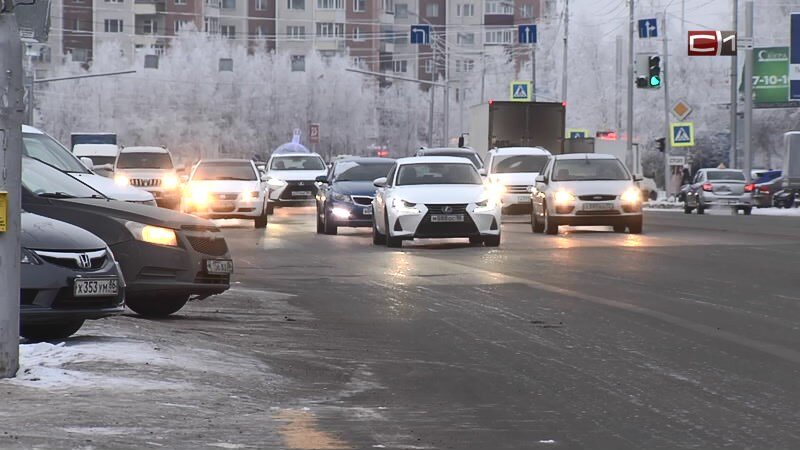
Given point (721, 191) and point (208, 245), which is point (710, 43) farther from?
point (208, 245)

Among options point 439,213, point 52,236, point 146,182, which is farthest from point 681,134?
point 52,236

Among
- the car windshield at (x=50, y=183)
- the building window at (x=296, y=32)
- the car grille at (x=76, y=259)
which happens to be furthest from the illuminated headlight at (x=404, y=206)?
the building window at (x=296, y=32)

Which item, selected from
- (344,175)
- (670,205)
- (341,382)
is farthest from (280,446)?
(670,205)

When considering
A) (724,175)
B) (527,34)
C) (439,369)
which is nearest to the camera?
(439,369)

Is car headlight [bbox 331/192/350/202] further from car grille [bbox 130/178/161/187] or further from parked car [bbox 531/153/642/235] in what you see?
car grille [bbox 130/178/161/187]

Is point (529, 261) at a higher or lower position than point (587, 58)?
lower

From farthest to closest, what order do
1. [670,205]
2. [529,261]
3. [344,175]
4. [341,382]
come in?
[670,205], [344,175], [529,261], [341,382]

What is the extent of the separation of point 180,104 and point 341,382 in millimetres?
119431

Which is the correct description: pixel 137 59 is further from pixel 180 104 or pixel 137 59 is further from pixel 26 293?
pixel 26 293

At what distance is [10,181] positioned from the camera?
9.59 m

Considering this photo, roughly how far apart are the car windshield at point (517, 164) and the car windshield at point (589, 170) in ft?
29.9

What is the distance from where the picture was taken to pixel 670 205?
218 ft

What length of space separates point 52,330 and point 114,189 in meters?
9.25

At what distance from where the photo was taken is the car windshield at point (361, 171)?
115 ft
